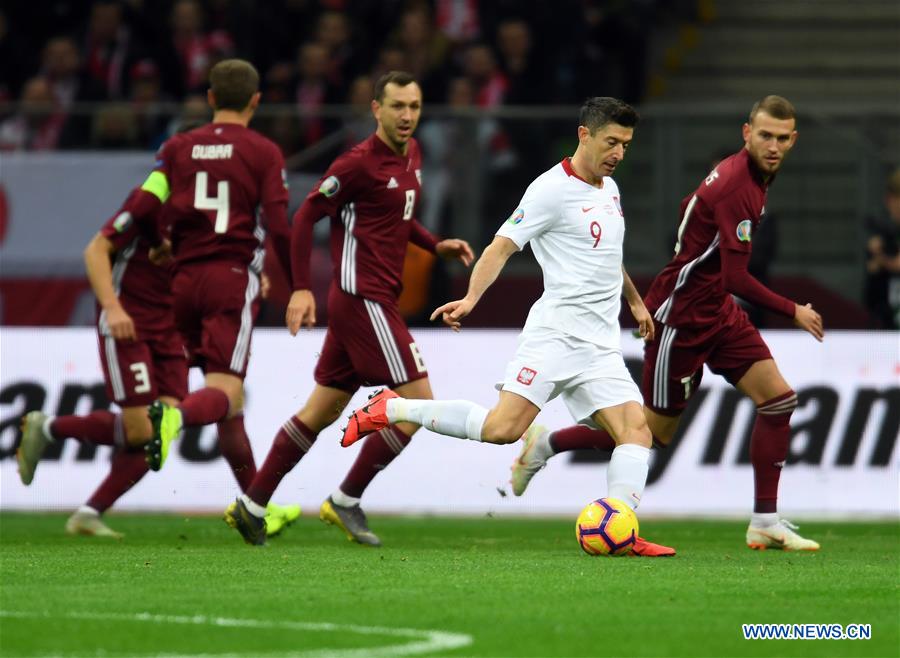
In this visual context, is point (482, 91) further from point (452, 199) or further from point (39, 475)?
point (39, 475)

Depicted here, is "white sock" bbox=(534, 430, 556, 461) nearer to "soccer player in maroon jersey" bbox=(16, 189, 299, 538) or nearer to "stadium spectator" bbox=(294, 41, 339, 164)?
"soccer player in maroon jersey" bbox=(16, 189, 299, 538)

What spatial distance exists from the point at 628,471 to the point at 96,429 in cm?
345

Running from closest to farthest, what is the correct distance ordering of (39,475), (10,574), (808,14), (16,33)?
(10,574), (39,475), (16,33), (808,14)

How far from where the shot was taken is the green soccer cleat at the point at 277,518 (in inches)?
379

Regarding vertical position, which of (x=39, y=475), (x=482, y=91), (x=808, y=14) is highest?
(x=808, y=14)

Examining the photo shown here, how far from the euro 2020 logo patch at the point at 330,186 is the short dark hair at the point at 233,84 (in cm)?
74

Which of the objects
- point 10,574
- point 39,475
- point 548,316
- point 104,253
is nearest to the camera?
point 10,574

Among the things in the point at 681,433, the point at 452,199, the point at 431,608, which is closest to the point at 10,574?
the point at 431,608

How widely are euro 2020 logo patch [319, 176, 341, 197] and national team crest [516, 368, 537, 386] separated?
64.5 inches

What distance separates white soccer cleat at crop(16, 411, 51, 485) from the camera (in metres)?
10.1

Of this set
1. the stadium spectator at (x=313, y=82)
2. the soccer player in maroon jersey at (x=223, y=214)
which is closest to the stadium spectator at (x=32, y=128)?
the stadium spectator at (x=313, y=82)

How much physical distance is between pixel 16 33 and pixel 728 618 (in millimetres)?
13491

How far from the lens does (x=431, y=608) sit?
6309 millimetres

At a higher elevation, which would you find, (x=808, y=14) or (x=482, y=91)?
(x=808, y=14)
